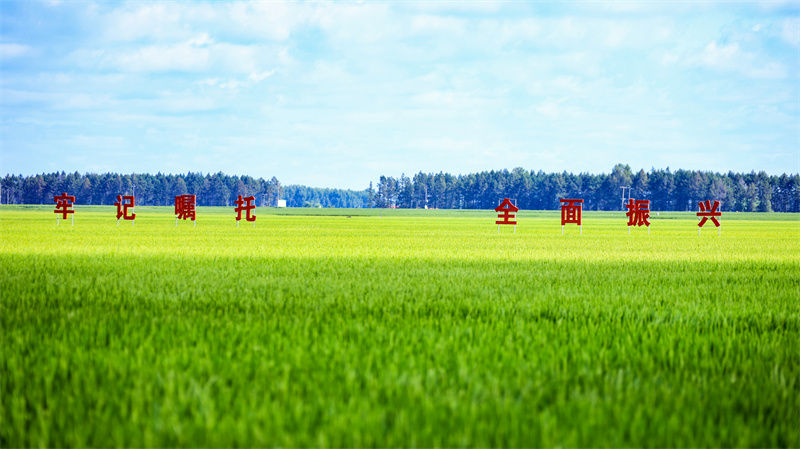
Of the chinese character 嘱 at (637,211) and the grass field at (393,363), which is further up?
the chinese character 嘱 at (637,211)

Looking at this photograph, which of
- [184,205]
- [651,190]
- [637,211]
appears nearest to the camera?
[637,211]

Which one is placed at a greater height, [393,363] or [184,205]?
[184,205]

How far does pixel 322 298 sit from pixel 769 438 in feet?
22.8

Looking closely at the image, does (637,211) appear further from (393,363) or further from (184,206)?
(393,363)

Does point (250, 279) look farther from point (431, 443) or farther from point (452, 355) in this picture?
point (431, 443)

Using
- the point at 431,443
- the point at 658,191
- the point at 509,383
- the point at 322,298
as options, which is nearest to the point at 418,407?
the point at 431,443

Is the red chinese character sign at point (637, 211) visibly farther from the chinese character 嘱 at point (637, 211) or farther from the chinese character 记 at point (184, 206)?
the chinese character 记 at point (184, 206)

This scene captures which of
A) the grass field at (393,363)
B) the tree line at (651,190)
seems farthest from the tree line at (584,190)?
the grass field at (393,363)

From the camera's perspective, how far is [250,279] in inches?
504

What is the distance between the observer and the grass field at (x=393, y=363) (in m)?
4.23

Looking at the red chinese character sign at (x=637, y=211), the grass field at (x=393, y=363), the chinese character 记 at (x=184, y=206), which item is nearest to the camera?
the grass field at (x=393, y=363)

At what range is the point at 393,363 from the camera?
572cm

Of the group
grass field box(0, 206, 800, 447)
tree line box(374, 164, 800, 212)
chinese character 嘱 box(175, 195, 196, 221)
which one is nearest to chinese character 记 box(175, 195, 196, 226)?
chinese character 嘱 box(175, 195, 196, 221)

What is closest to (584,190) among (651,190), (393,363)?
(651,190)
